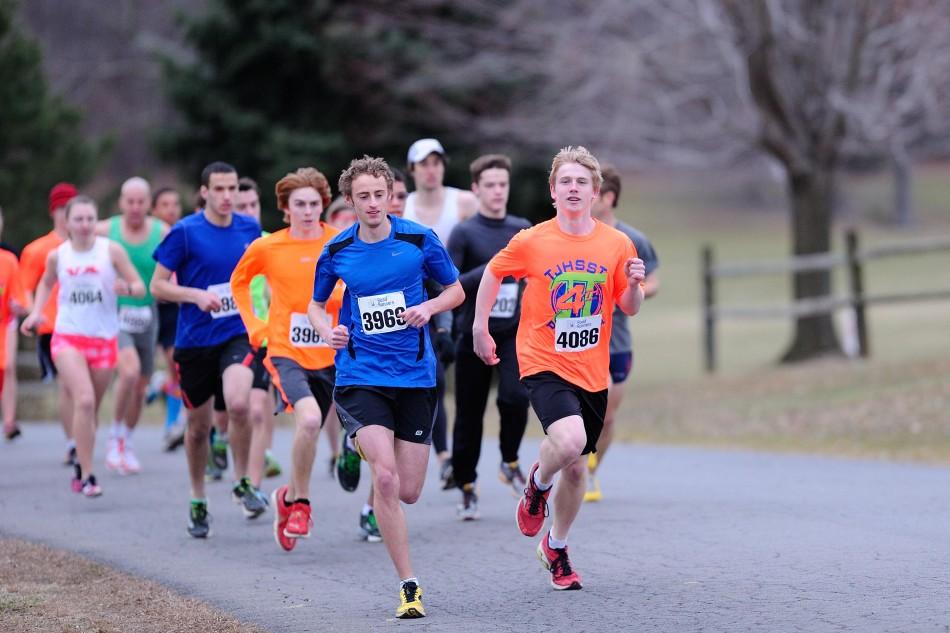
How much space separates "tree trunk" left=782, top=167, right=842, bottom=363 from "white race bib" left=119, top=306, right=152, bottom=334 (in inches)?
468

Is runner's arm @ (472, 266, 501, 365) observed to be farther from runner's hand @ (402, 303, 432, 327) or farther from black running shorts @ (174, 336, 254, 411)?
black running shorts @ (174, 336, 254, 411)

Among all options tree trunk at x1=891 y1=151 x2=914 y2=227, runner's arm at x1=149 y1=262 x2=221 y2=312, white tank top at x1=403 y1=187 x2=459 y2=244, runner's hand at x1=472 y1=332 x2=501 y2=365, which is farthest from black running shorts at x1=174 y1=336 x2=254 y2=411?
tree trunk at x1=891 y1=151 x2=914 y2=227

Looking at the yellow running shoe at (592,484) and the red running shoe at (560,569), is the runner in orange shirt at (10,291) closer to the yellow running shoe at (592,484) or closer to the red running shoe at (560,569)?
the yellow running shoe at (592,484)

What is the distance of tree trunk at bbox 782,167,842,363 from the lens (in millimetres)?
22641

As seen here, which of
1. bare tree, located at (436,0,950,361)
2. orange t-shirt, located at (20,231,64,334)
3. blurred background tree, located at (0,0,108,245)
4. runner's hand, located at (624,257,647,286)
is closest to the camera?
runner's hand, located at (624,257,647,286)

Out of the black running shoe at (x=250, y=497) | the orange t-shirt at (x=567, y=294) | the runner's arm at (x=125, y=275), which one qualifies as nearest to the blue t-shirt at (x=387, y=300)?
the orange t-shirt at (x=567, y=294)

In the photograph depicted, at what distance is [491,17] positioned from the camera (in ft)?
86.5

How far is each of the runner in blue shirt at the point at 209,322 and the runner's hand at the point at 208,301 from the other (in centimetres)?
30

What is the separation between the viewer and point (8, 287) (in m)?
12.9

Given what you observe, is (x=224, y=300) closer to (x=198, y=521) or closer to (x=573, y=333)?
(x=198, y=521)

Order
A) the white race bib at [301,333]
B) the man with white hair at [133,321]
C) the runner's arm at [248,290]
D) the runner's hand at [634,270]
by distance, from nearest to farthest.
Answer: the runner's hand at [634,270], the white race bib at [301,333], the runner's arm at [248,290], the man with white hair at [133,321]

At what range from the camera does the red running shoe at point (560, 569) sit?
737cm

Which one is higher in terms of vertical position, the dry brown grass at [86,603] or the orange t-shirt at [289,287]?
the orange t-shirt at [289,287]

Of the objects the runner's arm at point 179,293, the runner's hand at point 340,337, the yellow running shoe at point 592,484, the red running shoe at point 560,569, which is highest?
the runner's arm at point 179,293
